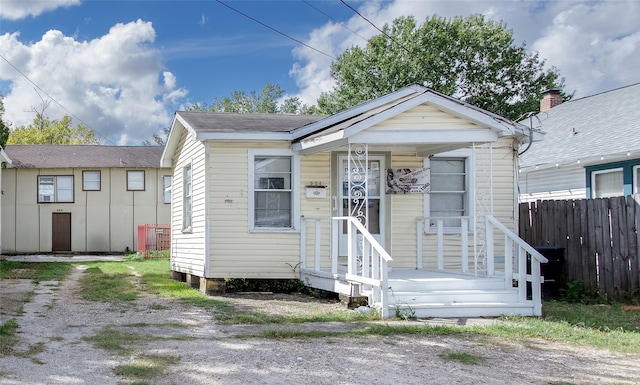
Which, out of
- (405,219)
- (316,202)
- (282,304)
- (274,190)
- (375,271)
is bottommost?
(282,304)

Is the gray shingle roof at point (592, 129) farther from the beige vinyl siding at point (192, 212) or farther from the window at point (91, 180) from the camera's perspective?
the window at point (91, 180)

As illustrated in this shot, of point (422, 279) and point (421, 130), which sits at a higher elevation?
point (421, 130)

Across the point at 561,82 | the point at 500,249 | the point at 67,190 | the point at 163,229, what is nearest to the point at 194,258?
the point at 500,249

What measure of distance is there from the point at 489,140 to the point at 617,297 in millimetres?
3337

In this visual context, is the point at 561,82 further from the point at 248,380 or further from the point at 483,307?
the point at 248,380

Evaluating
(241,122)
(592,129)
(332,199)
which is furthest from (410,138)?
(592,129)

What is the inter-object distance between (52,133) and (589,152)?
43495mm

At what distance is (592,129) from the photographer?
56.3 feet

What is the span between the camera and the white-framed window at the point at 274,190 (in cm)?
1155

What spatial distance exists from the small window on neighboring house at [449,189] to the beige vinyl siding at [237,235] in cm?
268

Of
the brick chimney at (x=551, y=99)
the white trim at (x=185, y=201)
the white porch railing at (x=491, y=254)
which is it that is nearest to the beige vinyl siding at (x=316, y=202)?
the white porch railing at (x=491, y=254)

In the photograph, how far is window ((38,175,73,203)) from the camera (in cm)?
2869

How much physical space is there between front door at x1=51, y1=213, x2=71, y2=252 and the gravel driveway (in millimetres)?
21821

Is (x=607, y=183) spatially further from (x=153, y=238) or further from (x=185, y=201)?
(x=153, y=238)
